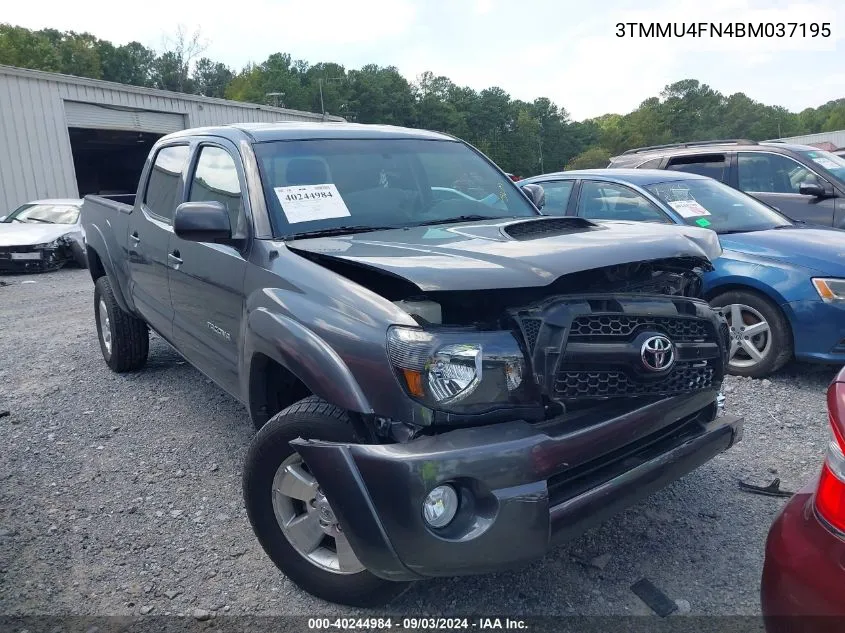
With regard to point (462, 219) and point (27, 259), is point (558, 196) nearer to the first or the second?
point (462, 219)

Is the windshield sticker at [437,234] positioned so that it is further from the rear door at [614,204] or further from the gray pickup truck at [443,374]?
the rear door at [614,204]

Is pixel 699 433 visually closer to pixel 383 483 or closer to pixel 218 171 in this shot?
pixel 383 483

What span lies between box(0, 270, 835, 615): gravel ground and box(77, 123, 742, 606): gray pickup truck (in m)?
0.42

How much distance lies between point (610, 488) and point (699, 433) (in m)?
0.58

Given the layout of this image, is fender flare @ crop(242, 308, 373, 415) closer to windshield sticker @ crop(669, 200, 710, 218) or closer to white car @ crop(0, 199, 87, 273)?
windshield sticker @ crop(669, 200, 710, 218)

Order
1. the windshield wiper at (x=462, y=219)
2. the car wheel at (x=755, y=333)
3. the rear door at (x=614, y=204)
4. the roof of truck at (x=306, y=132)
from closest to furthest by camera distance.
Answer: the windshield wiper at (x=462, y=219) < the roof of truck at (x=306, y=132) < the car wheel at (x=755, y=333) < the rear door at (x=614, y=204)

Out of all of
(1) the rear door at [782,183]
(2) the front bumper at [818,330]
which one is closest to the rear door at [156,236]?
(2) the front bumper at [818,330]

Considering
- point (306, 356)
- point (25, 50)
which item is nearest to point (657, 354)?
point (306, 356)

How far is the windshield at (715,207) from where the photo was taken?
5410mm

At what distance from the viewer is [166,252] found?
3941 mm

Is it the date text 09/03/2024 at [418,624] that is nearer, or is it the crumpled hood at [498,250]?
the crumpled hood at [498,250]

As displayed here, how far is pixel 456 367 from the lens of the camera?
2.15 m

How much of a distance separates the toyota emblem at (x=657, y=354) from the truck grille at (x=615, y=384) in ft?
0.22

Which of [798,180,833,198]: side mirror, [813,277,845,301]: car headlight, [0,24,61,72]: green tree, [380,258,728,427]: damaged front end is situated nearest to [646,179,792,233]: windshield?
[813,277,845,301]: car headlight
